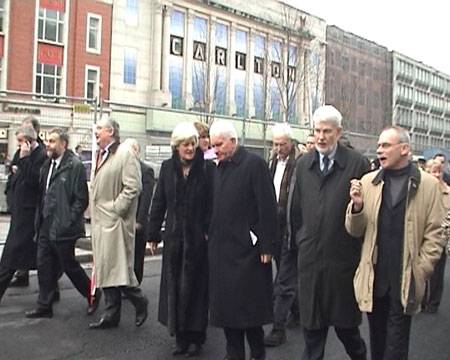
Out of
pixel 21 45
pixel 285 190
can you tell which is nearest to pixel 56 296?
pixel 285 190

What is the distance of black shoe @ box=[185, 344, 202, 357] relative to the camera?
5505mm

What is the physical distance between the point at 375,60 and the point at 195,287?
237 feet

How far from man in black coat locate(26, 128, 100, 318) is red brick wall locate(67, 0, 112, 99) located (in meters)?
35.9

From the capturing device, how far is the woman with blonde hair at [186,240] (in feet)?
17.6

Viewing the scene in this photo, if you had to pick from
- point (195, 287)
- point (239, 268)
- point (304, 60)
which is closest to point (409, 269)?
point (239, 268)

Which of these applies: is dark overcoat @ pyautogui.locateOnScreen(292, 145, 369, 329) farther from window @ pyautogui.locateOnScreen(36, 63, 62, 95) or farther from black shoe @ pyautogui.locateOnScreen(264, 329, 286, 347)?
window @ pyautogui.locateOnScreen(36, 63, 62, 95)

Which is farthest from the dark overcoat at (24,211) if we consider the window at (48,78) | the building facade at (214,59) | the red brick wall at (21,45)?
the window at (48,78)

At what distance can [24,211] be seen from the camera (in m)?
6.94

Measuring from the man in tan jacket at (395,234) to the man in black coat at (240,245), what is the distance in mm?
843

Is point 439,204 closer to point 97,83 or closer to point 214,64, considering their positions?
point 97,83

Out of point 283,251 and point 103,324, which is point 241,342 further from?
point 103,324

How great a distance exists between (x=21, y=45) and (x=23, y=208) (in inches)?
1340

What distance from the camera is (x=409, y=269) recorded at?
13.5 feet

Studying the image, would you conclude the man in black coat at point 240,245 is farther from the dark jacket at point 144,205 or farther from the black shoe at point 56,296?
the black shoe at point 56,296
